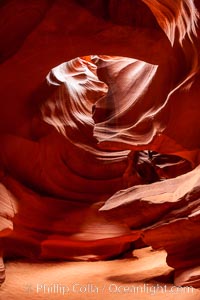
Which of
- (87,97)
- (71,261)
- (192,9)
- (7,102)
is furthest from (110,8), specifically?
(71,261)

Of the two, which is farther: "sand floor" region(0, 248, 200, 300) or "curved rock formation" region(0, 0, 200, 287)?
"curved rock formation" region(0, 0, 200, 287)

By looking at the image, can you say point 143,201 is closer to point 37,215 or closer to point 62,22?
point 62,22

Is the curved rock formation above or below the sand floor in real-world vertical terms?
above

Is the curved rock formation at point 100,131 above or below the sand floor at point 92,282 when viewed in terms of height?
above

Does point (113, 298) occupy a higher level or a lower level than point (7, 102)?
lower

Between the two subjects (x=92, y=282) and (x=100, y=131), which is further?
(x=100, y=131)

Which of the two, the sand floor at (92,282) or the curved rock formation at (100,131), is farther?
the curved rock formation at (100,131)

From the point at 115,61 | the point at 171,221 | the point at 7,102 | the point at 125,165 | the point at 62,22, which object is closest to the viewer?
the point at 171,221

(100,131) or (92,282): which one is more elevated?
(100,131)
